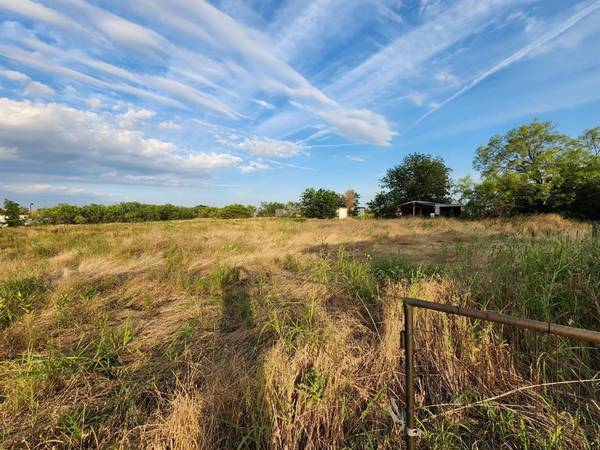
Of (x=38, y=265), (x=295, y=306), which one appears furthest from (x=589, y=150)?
(x=38, y=265)

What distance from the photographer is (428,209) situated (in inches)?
1336

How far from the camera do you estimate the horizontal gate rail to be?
2.71ft

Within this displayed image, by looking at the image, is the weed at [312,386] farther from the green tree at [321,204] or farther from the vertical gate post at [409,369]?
the green tree at [321,204]

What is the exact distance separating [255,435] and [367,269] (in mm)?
2828

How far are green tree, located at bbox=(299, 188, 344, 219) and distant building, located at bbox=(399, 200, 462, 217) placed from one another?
9644 mm

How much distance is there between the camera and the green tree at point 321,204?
4084cm

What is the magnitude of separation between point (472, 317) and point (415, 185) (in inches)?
1622

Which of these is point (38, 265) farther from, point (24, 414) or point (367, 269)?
point (367, 269)

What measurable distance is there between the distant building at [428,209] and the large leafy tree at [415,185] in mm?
1249

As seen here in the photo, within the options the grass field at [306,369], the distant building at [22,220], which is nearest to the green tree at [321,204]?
the distant building at [22,220]

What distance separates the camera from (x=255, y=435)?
61.0 inches

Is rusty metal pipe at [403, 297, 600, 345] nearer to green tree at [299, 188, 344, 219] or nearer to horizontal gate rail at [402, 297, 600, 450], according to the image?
horizontal gate rail at [402, 297, 600, 450]

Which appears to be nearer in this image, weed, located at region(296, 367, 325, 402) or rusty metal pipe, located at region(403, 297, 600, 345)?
rusty metal pipe, located at region(403, 297, 600, 345)

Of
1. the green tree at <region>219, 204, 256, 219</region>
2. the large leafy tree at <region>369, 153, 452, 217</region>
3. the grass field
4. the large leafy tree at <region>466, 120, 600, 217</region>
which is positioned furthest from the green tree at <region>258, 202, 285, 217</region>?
the grass field
